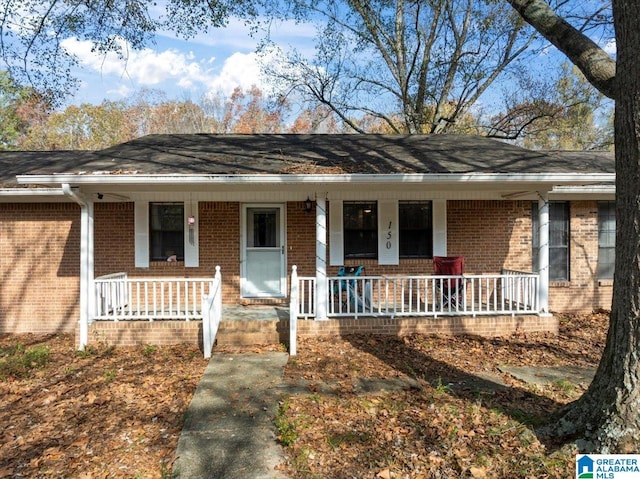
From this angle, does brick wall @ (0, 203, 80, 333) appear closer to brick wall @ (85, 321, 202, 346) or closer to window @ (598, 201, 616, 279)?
brick wall @ (85, 321, 202, 346)

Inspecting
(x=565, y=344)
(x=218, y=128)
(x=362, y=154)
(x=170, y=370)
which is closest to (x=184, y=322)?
(x=170, y=370)

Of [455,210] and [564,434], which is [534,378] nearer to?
[564,434]

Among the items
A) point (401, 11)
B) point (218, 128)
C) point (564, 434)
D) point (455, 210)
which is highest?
point (401, 11)

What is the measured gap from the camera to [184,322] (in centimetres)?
699

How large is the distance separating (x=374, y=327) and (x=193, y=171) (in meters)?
4.04

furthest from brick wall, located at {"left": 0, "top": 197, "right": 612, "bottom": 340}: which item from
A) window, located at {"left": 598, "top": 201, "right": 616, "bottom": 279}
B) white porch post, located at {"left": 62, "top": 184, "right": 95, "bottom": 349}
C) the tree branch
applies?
the tree branch

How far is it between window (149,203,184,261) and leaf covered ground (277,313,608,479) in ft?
11.9

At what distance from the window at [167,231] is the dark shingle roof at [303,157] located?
1.14 metres

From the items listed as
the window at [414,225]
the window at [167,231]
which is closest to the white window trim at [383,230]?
the window at [414,225]

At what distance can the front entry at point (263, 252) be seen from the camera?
858cm

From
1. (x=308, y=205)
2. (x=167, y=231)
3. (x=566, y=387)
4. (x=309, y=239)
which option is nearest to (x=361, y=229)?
(x=309, y=239)

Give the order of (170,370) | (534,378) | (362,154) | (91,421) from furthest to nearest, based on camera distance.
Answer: (362,154) < (170,370) < (534,378) < (91,421)

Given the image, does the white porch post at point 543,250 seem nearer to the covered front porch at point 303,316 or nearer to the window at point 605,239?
the covered front porch at point 303,316

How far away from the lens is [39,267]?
330 inches
